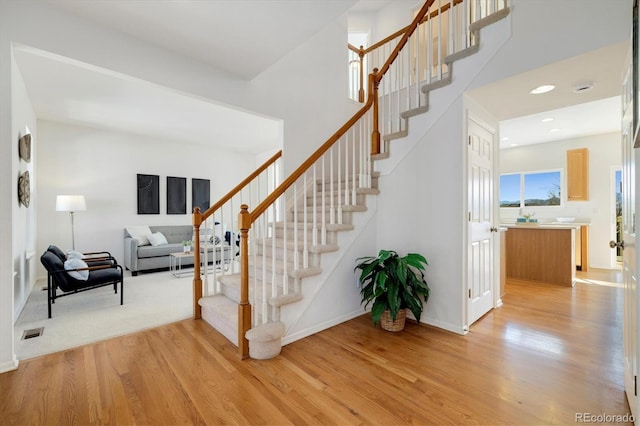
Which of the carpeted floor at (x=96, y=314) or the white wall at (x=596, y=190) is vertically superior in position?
the white wall at (x=596, y=190)

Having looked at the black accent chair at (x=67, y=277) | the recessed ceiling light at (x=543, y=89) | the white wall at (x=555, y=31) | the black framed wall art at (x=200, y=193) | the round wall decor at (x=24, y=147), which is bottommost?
the black accent chair at (x=67, y=277)

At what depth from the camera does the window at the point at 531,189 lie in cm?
640

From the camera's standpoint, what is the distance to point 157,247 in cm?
540

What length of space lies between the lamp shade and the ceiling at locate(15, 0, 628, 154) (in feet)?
4.50

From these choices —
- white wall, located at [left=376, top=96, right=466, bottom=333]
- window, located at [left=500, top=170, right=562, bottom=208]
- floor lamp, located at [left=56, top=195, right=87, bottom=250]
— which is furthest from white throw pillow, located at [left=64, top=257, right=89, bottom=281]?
window, located at [left=500, top=170, right=562, bottom=208]

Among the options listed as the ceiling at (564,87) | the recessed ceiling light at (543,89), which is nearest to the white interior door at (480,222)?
the ceiling at (564,87)

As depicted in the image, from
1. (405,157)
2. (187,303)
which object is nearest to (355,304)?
(405,157)

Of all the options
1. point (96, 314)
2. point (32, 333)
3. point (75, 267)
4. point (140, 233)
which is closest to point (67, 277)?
point (75, 267)

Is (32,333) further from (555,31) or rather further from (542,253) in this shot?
(542,253)

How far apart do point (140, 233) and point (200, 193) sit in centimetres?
166

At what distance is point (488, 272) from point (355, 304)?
157 cm

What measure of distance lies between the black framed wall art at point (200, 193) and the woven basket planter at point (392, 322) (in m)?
5.52

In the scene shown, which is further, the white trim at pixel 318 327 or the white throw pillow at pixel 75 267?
the white throw pillow at pixel 75 267

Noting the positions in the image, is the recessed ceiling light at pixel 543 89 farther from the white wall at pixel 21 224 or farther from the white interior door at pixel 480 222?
the white wall at pixel 21 224
